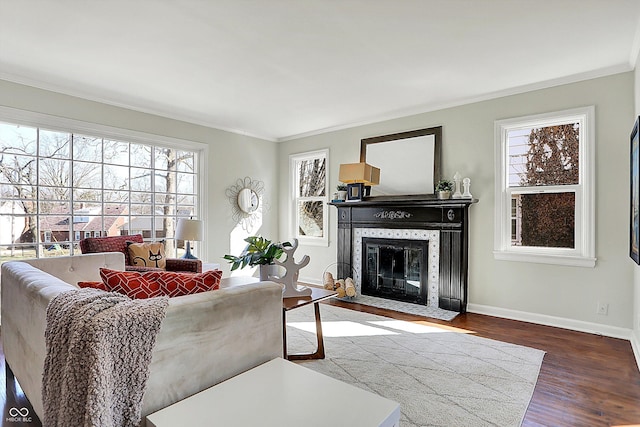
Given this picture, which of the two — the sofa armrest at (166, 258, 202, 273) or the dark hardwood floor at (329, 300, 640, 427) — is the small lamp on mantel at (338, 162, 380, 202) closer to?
the dark hardwood floor at (329, 300, 640, 427)

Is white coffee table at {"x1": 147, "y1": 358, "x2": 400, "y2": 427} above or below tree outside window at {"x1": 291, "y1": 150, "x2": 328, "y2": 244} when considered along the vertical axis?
below

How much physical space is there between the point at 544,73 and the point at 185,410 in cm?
397

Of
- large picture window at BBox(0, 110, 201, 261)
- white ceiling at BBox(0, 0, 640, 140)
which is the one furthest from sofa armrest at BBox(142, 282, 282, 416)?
large picture window at BBox(0, 110, 201, 261)

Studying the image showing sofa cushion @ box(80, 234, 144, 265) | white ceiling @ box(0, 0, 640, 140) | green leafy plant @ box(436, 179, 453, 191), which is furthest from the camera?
green leafy plant @ box(436, 179, 453, 191)

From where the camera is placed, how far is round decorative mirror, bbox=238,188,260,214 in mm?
5484

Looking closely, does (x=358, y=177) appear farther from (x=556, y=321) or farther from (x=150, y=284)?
(x=150, y=284)

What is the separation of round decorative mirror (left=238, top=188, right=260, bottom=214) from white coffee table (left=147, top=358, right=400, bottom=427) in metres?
4.28

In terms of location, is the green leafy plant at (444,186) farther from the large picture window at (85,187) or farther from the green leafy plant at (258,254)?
the large picture window at (85,187)

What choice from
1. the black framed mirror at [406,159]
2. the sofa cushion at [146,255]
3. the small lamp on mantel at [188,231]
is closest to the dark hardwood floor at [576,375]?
the black framed mirror at [406,159]

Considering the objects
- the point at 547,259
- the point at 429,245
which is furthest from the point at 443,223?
the point at 547,259

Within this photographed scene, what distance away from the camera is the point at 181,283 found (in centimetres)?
153

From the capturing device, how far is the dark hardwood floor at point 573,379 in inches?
77.1

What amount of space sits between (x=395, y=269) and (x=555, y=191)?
6.60ft

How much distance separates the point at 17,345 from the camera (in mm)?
1787
